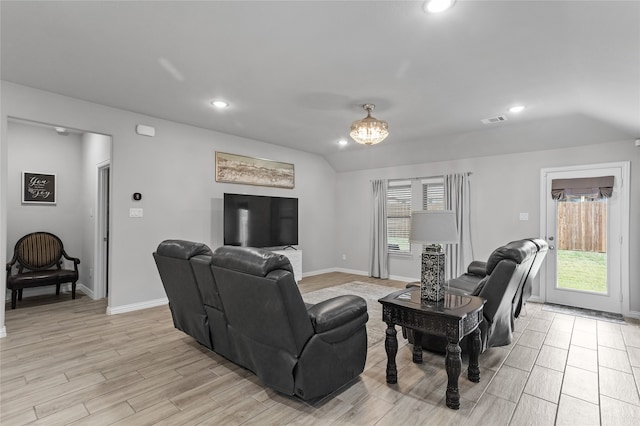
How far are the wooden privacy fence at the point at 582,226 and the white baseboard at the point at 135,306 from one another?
5927 millimetres

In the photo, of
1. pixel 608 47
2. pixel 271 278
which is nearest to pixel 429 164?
pixel 608 47

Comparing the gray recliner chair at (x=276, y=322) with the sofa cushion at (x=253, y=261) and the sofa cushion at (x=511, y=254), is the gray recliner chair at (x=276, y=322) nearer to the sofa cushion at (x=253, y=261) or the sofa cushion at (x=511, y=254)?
the sofa cushion at (x=253, y=261)

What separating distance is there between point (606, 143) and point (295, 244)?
5.06 metres

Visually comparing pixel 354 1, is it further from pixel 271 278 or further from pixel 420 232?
pixel 271 278

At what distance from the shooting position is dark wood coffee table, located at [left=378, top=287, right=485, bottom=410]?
210 cm

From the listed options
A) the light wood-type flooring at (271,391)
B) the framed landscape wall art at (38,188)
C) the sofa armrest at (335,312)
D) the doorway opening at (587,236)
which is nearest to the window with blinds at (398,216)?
the doorway opening at (587,236)

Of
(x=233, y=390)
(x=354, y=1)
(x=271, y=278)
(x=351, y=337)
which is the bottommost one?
(x=233, y=390)

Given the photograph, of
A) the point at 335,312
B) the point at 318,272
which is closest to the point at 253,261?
the point at 335,312

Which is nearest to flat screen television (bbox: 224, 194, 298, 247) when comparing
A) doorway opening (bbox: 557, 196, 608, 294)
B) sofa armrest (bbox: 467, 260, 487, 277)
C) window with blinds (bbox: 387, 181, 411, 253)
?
window with blinds (bbox: 387, 181, 411, 253)

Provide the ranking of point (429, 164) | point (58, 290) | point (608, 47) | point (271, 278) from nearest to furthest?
point (271, 278), point (608, 47), point (58, 290), point (429, 164)

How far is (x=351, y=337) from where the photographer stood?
231 centimetres

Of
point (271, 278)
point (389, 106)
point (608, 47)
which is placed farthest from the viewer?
point (389, 106)

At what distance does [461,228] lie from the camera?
561cm

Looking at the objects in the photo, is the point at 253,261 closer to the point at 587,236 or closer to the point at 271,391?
the point at 271,391
